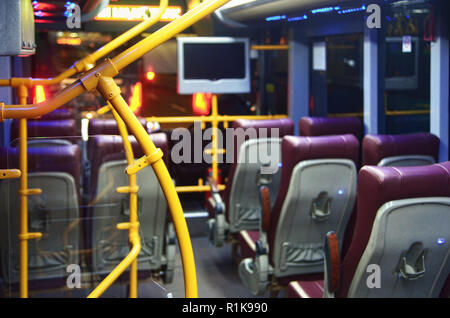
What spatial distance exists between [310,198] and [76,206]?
4.95 ft

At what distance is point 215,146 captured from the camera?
6434 millimetres

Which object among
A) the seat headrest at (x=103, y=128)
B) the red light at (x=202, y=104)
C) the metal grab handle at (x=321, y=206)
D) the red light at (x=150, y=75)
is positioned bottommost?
the metal grab handle at (x=321, y=206)

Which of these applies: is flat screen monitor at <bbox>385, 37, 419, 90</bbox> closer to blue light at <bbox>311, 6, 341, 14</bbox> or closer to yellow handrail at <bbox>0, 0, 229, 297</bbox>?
blue light at <bbox>311, 6, 341, 14</bbox>

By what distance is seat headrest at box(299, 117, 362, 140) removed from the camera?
4344 millimetres

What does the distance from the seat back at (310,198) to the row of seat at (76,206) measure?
40.7 inches

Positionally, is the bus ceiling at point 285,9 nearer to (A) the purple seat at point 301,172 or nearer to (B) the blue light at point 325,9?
(B) the blue light at point 325,9

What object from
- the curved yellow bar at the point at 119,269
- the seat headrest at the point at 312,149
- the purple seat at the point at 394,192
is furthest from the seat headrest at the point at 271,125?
the curved yellow bar at the point at 119,269

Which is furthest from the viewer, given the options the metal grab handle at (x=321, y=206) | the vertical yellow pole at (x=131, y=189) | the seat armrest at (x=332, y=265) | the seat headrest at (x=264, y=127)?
the seat headrest at (x=264, y=127)

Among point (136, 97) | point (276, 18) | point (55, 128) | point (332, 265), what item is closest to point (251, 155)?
point (276, 18)

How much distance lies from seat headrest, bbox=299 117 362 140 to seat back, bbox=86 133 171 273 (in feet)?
6.19

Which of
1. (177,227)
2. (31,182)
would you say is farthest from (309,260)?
(177,227)

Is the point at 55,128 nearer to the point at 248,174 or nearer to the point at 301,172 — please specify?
the point at 301,172

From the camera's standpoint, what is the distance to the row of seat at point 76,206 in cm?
201

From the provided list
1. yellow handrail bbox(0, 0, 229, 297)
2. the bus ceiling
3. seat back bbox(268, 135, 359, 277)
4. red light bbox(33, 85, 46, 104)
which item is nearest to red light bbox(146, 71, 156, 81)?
the bus ceiling
